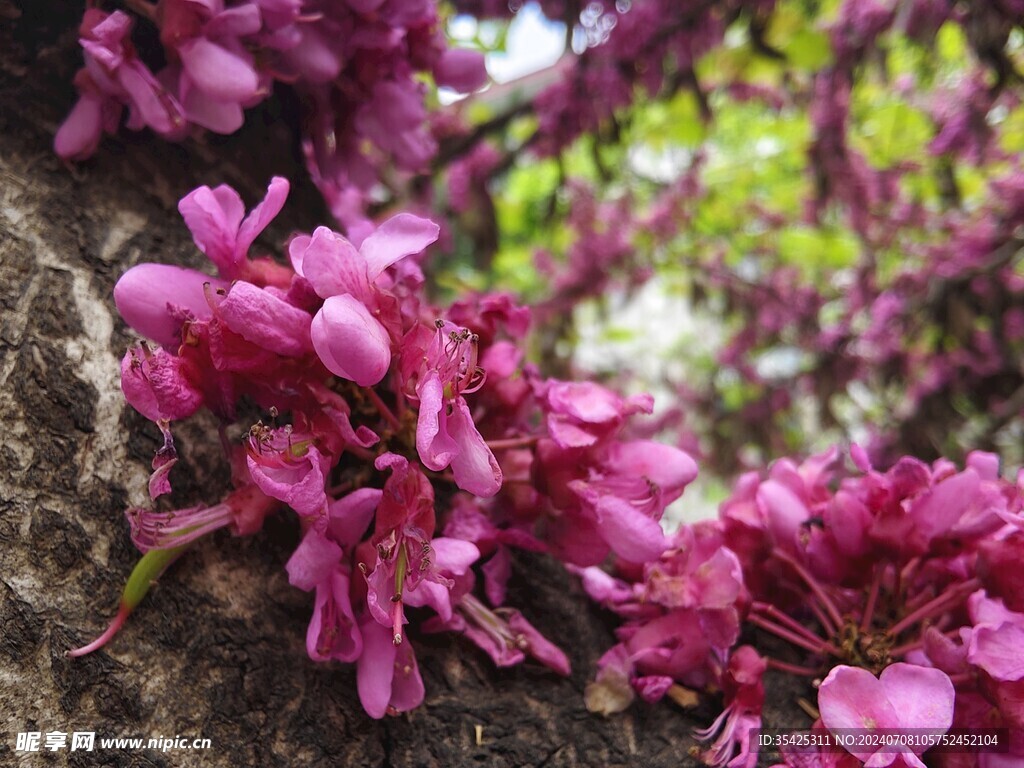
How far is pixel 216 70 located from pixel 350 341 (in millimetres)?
419

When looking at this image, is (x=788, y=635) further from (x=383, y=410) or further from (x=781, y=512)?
(x=383, y=410)

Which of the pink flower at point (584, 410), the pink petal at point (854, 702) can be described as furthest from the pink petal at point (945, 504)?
the pink flower at point (584, 410)

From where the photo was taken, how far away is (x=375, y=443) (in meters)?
0.69

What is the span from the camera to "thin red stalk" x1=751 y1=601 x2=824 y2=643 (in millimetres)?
809

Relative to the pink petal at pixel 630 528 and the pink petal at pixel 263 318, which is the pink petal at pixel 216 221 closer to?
the pink petal at pixel 263 318

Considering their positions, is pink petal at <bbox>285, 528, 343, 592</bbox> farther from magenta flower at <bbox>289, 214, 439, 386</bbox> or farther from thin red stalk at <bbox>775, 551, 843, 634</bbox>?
thin red stalk at <bbox>775, 551, 843, 634</bbox>

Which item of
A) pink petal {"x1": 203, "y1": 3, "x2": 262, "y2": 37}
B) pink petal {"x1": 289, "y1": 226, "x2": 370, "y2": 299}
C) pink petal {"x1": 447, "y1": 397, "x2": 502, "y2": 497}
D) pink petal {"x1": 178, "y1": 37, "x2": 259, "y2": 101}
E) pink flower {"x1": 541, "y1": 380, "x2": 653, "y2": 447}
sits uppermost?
pink petal {"x1": 203, "y1": 3, "x2": 262, "y2": 37}

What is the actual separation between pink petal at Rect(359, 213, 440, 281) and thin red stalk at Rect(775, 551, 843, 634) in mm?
563

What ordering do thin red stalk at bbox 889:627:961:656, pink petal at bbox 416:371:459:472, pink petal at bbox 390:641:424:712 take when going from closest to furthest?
pink petal at bbox 416:371:459:472
pink petal at bbox 390:641:424:712
thin red stalk at bbox 889:627:961:656

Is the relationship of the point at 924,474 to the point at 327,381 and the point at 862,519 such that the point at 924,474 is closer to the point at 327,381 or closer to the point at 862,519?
the point at 862,519

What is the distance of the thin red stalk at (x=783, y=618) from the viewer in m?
0.81

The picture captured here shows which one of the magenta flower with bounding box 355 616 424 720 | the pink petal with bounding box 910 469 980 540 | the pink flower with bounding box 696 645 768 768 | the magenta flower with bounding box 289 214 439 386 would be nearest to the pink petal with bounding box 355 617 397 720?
the magenta flower with bounding box 355 616 424 720

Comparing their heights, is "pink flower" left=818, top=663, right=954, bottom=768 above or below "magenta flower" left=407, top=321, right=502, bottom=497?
below

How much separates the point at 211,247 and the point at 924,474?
796mm
